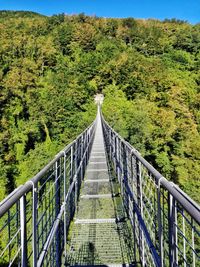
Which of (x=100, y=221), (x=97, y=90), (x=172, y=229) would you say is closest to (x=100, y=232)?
(x=100, y=221)

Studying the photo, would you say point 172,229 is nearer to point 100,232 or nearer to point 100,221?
point 100,232

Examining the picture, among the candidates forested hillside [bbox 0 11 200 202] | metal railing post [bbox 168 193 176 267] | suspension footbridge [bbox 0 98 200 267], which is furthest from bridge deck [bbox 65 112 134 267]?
forested hillside [bbox 0 11 200 202]

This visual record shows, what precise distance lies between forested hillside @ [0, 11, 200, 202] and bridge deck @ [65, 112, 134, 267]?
19.5m

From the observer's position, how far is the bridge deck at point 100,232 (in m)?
3.22

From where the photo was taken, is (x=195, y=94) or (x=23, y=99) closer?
(x=23, y=99)

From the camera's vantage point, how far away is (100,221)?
4.19m

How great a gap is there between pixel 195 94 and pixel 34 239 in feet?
181

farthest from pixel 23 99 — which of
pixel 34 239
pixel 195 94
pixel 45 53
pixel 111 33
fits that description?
pixel 111 33

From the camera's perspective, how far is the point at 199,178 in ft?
106

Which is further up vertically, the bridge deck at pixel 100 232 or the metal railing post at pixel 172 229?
the metal railing post at pixel 172 229

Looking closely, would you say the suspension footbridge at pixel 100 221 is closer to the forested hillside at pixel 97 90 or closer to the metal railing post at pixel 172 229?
the metal railing post at pixel 172 229

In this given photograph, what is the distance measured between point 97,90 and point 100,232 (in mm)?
48490

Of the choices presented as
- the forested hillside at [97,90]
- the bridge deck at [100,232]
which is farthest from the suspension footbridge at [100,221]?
the forested hillside at [97,90]

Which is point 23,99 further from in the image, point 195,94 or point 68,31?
point 68,31
